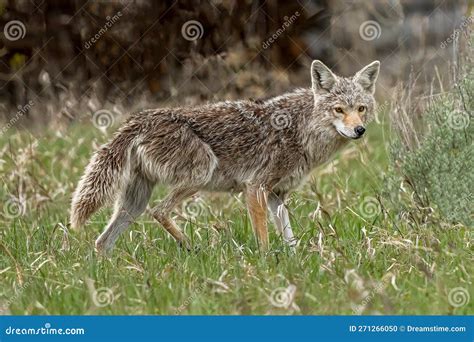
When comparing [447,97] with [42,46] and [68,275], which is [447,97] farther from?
[42,46]

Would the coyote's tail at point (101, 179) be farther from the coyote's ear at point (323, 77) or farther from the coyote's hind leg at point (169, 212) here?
the coyote's ear at point (323, 77)

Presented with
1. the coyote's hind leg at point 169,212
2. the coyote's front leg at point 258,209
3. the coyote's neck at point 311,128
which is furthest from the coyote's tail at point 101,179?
the coyote's neck at point 311,128

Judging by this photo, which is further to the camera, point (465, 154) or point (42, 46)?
point (42, 46)

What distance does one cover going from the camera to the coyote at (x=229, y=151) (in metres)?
7.08

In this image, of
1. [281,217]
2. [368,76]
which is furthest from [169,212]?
[368,76]

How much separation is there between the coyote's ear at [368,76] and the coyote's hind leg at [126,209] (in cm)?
182

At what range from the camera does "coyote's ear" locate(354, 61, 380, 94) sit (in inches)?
Answer: 298

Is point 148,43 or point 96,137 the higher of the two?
point 148,43

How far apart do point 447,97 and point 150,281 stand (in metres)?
3.15

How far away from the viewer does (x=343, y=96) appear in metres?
7.39

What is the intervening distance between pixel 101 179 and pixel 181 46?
658cm

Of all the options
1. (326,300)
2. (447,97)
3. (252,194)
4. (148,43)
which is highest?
(148,43)

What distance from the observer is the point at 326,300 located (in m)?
5.64

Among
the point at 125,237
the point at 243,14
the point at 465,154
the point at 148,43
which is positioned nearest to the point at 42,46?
the point at 148,43
